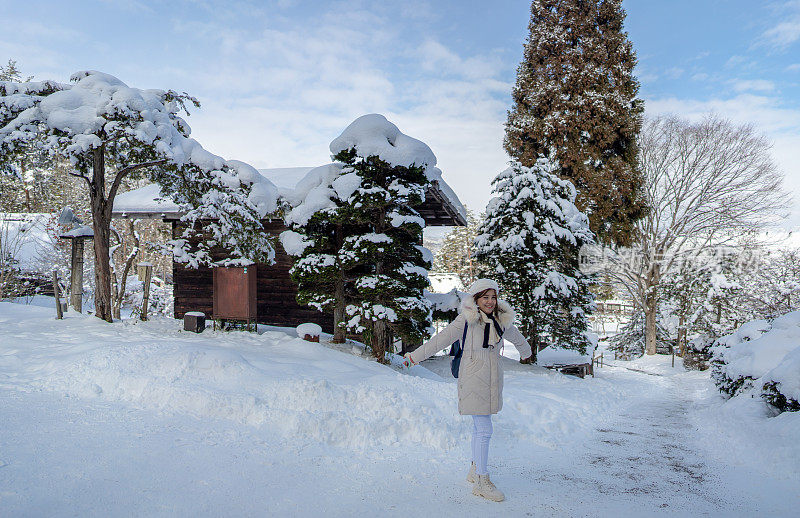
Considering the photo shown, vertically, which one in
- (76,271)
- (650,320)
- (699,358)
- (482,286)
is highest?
(482,286)

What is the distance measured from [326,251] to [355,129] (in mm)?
2749

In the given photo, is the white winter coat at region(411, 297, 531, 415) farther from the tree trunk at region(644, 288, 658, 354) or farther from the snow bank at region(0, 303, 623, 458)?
the tree trunk at region(644, 288, 658, 354)

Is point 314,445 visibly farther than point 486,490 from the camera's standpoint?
Yes

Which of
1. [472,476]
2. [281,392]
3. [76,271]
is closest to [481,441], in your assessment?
[472,476]

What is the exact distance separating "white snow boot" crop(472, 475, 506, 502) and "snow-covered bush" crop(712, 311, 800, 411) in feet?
15.3

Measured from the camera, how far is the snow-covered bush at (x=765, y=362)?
6270 mm

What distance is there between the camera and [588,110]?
19.9 meters

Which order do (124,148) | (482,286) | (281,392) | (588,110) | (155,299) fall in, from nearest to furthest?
(482,286)
(281,392)
(124,148)
(588,110)
(155,299)

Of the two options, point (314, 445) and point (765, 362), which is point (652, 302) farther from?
point (314, 445)

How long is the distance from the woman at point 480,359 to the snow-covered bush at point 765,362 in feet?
14.3

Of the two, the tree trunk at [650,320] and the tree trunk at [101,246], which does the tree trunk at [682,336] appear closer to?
the tree trunk at [650,320]

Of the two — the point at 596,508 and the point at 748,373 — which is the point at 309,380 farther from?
the point at 748,373

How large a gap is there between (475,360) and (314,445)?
211cm

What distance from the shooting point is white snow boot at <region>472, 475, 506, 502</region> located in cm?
396
